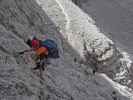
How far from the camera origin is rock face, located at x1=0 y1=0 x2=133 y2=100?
373 inches

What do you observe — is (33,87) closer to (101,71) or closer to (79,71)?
(79,71)

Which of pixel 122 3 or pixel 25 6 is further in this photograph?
pixel 122 3

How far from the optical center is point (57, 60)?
48.1 feet

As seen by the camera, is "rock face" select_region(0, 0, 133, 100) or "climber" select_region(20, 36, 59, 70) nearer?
"rock face" select_region(0, 0, 133, 100)

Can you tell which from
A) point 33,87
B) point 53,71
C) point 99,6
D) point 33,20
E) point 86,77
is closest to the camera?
point 33,87

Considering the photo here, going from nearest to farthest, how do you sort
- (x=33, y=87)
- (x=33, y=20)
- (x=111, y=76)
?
(x=33, y=87), (x=33, y=20), (x=111, y=76)

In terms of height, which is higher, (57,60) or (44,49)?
(44,49)

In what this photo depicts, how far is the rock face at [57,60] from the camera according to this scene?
31.1 feet

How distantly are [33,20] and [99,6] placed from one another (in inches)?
1197

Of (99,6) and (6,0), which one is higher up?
(99,6)

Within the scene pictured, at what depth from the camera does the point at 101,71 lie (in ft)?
71.2

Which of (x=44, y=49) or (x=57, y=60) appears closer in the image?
(x=44, y=49)

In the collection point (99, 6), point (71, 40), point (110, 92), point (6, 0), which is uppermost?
point (99, 6)

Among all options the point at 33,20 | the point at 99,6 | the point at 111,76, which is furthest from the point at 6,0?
the point at 99,6
